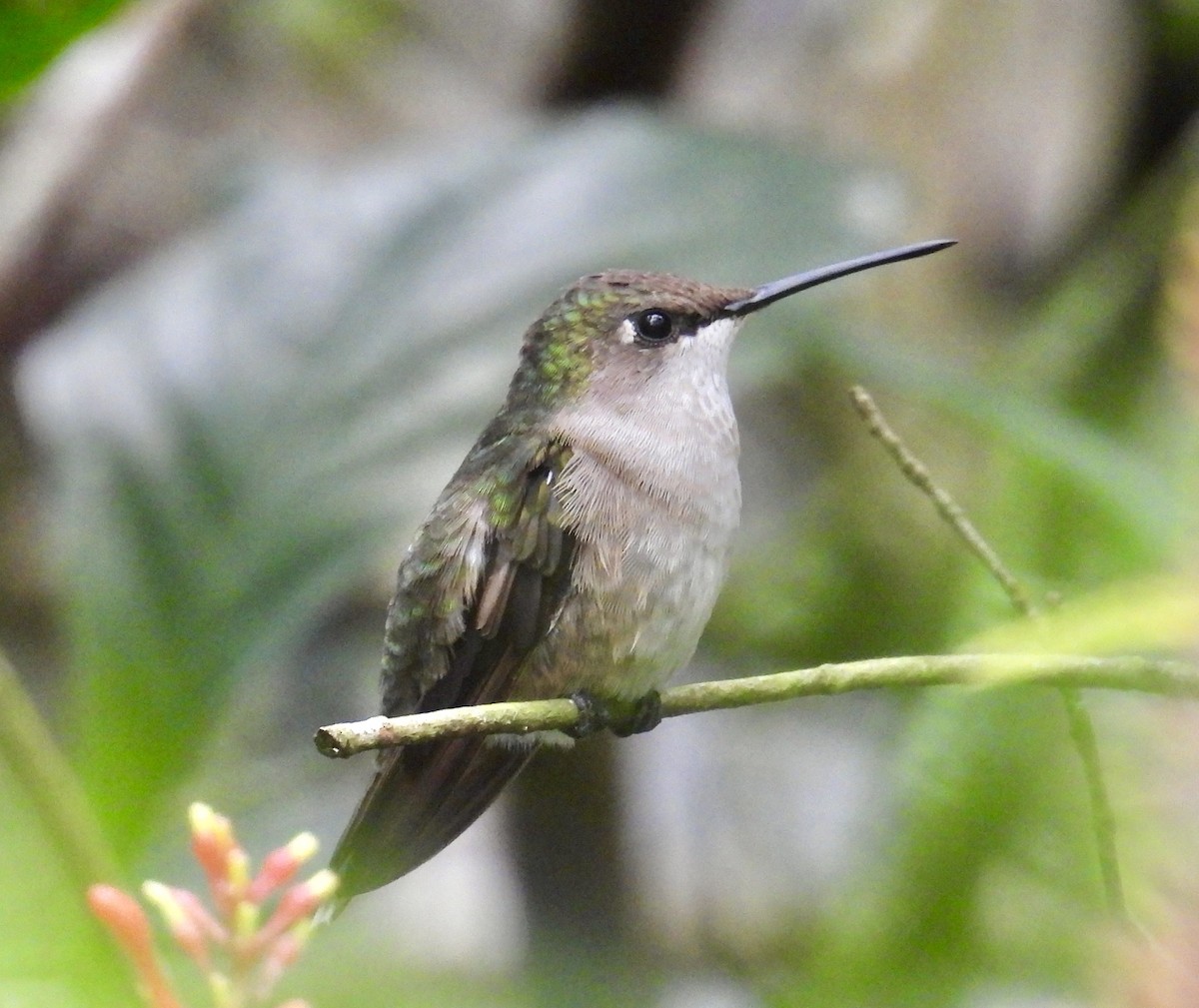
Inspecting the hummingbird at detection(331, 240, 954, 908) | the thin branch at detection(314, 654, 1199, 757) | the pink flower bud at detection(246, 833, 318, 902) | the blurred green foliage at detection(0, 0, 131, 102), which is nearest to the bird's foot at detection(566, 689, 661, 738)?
the hummingbird at detection(331, 240, 954, 908)

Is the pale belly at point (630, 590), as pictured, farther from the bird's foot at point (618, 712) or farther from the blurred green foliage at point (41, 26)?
the blurred green foliage at point (41, 26)

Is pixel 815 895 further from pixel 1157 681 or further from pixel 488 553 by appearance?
pixel 1157 681

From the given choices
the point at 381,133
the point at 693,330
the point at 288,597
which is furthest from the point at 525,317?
the point at 381,133

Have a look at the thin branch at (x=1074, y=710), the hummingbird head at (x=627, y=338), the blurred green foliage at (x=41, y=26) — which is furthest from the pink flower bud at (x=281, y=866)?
the blurred green foliage at (x=41, y=26)

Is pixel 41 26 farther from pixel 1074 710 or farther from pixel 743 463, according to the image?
pixel 743 463

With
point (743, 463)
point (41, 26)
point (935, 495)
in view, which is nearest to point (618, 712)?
point (935, 495)
